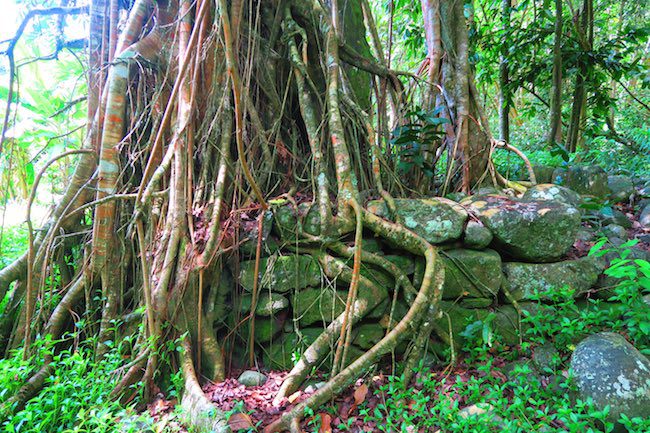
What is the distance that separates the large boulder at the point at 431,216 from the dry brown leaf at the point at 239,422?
68.1 inches

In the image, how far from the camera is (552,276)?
9.53 ft

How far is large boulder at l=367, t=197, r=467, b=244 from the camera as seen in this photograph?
2939 mm

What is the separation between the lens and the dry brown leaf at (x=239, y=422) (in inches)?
80.7

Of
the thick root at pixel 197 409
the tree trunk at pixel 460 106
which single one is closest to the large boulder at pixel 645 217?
the tree trunk at pixel 460 106

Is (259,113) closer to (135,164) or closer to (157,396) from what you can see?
(135,164)

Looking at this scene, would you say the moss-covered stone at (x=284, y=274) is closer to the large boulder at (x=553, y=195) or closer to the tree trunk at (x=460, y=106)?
the tree trunk at (x=460, y=106)

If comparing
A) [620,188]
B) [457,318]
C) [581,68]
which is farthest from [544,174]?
[457,318]

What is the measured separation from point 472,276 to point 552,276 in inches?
24.8

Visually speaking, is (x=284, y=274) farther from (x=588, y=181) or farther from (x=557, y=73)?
(x=557, y=73)

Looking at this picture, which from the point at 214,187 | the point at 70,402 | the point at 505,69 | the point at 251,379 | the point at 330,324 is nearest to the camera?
the point at 70,402

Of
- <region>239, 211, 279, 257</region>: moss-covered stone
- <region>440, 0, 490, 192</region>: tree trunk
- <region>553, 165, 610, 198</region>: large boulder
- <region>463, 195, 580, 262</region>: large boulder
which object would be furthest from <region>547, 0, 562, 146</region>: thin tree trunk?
<region>239, 211, 279, 257</region>: moss-covered stone

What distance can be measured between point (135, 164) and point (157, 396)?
196cm

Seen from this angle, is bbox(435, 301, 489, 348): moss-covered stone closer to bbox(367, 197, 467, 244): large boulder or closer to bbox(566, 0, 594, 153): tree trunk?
bbox(367, 197, 467, 244): large boulder

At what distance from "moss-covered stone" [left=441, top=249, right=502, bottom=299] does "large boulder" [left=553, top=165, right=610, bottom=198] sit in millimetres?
2107
